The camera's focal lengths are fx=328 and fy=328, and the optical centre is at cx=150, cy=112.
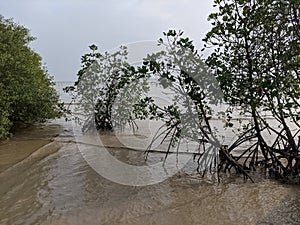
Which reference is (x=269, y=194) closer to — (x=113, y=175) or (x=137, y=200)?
(x=137, y=200)

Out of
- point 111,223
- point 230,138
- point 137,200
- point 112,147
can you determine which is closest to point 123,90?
point 112,147

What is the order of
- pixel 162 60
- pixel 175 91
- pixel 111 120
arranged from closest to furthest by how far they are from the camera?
pixel 162 60 → pixel 175 91 → pixel 111 120

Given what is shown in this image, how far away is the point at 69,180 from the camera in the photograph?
199 inches

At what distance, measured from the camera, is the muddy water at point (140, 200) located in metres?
3.73

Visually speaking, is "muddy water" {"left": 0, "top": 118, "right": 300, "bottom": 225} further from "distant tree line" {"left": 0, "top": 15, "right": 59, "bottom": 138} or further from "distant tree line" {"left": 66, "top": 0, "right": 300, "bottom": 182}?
"distant tree line" {"left": 0, "top": 15, "right": 59, "bottom": 138}

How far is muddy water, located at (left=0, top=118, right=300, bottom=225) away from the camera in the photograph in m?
3.73

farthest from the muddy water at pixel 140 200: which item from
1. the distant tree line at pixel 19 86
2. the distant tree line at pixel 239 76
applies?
the distant tree line at pixel 19 86

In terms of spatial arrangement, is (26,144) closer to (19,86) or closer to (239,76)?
(19,86)

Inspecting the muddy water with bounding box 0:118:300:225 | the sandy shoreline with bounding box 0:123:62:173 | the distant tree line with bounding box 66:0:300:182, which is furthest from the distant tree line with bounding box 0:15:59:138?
the distant tree line with bounding box 66:0:300:182

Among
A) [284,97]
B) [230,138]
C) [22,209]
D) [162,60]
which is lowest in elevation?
[22,209]

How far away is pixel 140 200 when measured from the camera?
14.0 ft

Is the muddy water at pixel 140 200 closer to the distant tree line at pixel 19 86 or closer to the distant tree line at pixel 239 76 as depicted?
the distant tree line at pixel 239 76

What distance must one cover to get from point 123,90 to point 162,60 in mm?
4201

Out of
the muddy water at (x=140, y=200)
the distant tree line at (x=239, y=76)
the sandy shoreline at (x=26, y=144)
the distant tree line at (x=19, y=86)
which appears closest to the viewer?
the muddy water at (x=140, y=200)
